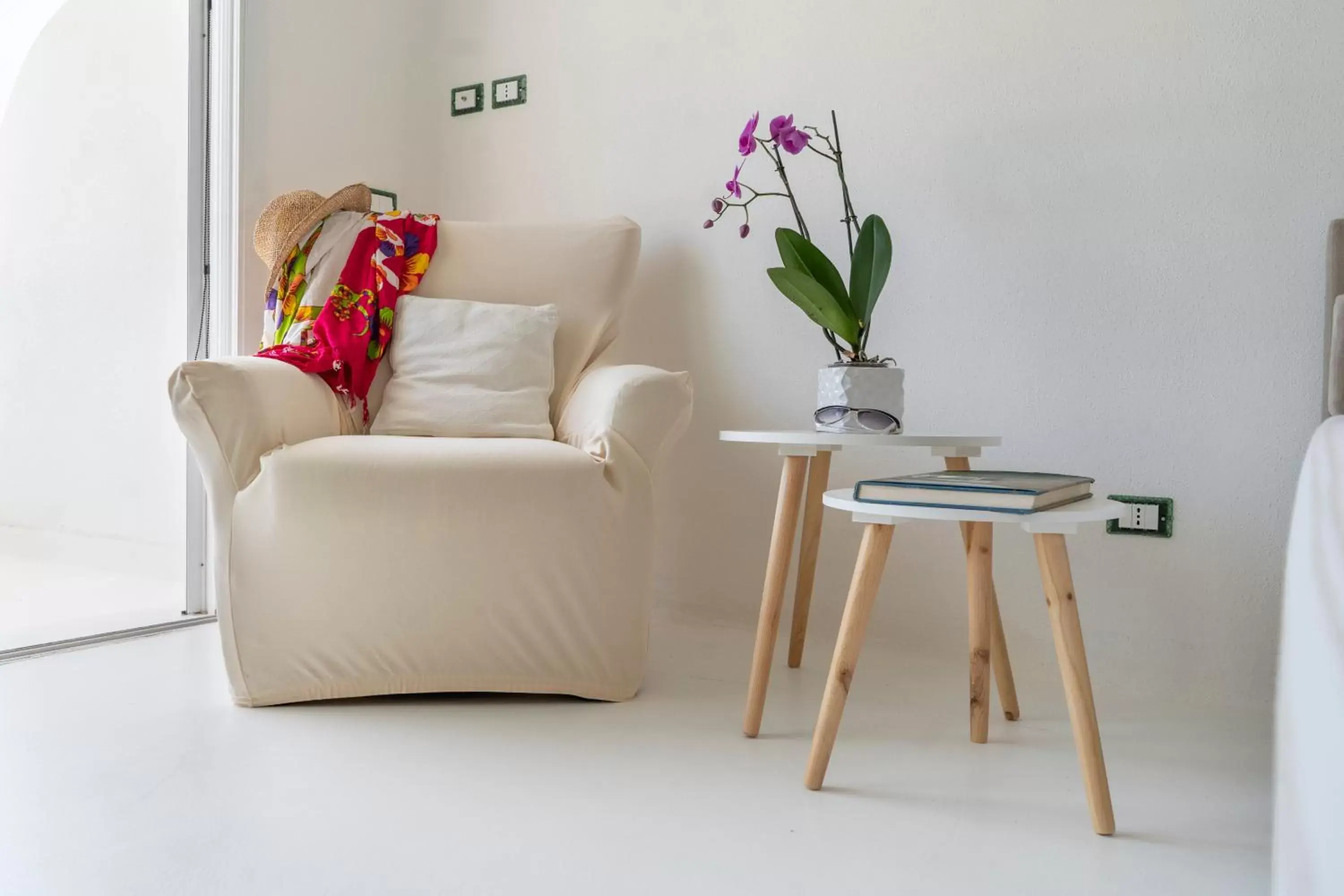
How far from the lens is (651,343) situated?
260 centimetres

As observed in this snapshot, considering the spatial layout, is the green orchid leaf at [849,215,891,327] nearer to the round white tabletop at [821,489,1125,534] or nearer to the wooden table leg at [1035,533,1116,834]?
the round white tabletop at [821,489,1125,534]

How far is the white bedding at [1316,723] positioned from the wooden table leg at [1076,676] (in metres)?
0.50

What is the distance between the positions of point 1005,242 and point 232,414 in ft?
4.93

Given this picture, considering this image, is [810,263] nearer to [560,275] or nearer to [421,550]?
[560,275]

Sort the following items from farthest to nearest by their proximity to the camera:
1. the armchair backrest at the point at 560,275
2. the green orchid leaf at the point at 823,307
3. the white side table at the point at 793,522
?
1. the armchair backrest at the point at 560,275
2. the green orchid leaf at the point at 823,307
3. the white side table at the point at 793,522

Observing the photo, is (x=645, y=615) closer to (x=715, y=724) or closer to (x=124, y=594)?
(x=715, y=724)

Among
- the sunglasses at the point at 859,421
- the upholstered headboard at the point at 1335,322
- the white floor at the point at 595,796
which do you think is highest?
the upholstered headboard at the point at 1335,322

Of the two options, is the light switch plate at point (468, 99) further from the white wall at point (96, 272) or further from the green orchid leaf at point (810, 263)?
the green orchid leaf at point (810, 263)

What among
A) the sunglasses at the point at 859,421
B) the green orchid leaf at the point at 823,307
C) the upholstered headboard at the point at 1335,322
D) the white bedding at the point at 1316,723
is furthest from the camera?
the green orchid leaf at the point at 823,307

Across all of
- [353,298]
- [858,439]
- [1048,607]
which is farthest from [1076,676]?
[353,298]

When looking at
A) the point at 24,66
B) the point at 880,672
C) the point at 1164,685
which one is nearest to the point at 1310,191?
the point at 1164,685

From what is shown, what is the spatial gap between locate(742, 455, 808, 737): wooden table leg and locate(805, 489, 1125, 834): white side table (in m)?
0.16

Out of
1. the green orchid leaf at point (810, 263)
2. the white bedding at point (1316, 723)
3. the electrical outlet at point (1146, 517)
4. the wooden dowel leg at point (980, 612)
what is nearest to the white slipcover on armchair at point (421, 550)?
the green orchid leaf at point (810, 263)

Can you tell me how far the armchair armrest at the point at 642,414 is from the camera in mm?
1832
